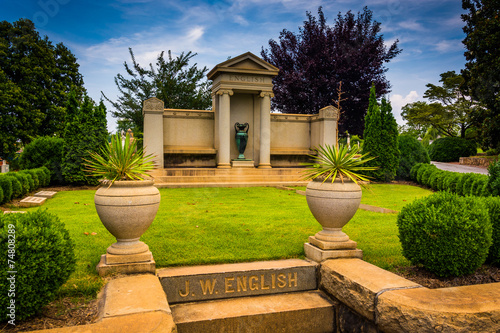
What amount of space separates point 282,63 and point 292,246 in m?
25.6

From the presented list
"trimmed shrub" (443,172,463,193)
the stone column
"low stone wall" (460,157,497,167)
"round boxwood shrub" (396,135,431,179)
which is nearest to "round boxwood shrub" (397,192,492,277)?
"trimmed shrub" (443,172,463,193)

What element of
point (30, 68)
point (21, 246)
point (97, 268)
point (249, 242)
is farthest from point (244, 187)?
point (30, 68)

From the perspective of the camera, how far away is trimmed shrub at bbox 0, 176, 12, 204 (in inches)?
369

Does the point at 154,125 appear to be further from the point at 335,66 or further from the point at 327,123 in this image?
the point at 335,66

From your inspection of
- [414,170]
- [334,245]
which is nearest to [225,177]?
[414,170]

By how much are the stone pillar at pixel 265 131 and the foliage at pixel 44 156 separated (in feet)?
27.8

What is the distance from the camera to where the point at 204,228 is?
6.69 m

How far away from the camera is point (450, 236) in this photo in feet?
14.1

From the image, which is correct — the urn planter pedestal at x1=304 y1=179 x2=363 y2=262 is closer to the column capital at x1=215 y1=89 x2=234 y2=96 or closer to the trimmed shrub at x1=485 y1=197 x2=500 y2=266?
the trimmed shrub at x1=485 y1=197 x2=500 y2=266

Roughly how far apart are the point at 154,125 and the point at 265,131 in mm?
5115

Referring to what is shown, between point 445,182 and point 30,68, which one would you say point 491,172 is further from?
point 30,68

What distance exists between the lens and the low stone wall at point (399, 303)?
3291 mm

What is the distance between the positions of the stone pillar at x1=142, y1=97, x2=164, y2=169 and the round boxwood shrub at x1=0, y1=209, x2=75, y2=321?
12.1 meters

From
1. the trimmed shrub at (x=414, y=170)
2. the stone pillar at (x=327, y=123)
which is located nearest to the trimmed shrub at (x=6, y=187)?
the stone pillar at (x=327, y=123)
